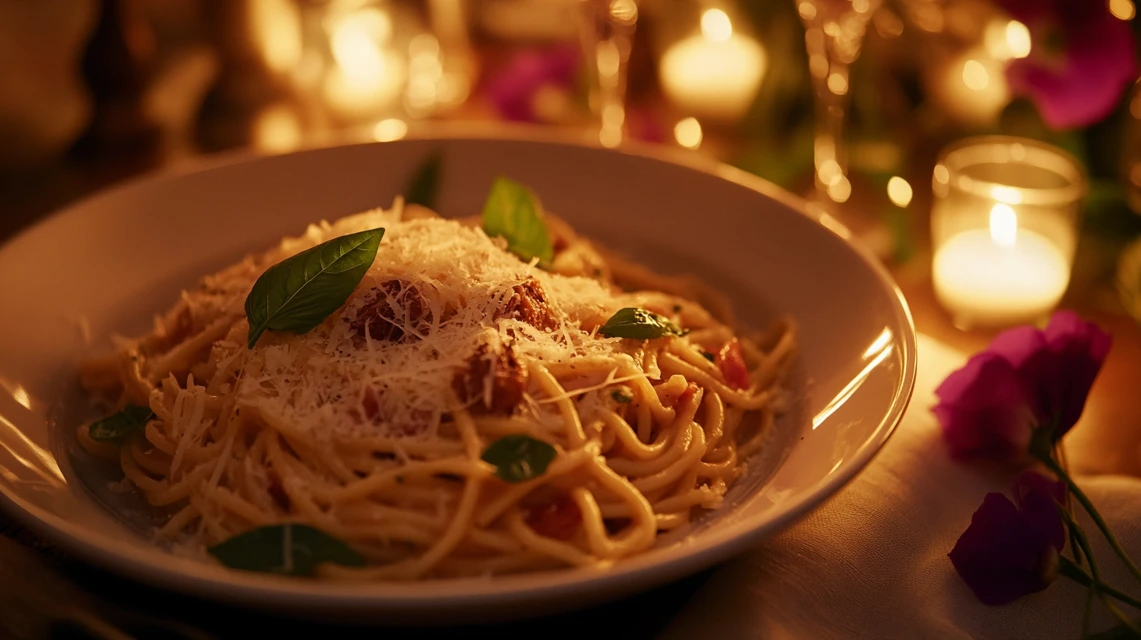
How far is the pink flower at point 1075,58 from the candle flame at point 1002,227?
1.30 feet

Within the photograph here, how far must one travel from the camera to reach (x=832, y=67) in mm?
3338

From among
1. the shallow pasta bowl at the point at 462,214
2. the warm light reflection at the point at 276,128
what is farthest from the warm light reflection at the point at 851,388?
the warm light reflection at the point at 276,128

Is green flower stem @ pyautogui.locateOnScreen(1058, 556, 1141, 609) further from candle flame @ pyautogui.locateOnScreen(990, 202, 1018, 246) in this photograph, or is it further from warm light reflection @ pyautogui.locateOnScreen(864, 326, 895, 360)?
candle flame @ pyautogui.locateOnScreen(990, 202, 1018, 246)

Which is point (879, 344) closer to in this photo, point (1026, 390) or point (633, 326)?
point (1026, 390)

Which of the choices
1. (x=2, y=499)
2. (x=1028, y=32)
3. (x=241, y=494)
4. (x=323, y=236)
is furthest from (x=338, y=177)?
(x=1028, y=32)

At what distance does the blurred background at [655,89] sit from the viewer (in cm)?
330

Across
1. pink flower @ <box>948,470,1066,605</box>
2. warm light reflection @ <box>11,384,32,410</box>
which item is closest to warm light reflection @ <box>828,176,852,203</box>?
pink flower @ <box>948,470,1066,605</box>

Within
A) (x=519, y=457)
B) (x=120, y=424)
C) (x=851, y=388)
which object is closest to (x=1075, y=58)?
(x=851, y=388)

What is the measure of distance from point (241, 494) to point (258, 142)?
241cm

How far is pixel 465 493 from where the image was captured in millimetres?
1949

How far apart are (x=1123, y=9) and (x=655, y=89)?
1.90 m

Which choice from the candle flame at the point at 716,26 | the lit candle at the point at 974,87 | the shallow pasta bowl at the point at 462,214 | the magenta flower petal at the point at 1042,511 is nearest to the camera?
the shallow pasta bowl at the point at 462,214

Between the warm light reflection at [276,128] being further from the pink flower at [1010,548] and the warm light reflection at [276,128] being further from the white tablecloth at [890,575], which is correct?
the pink flower at [1010,548]

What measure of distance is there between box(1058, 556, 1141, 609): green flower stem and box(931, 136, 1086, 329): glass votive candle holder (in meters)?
1.25
